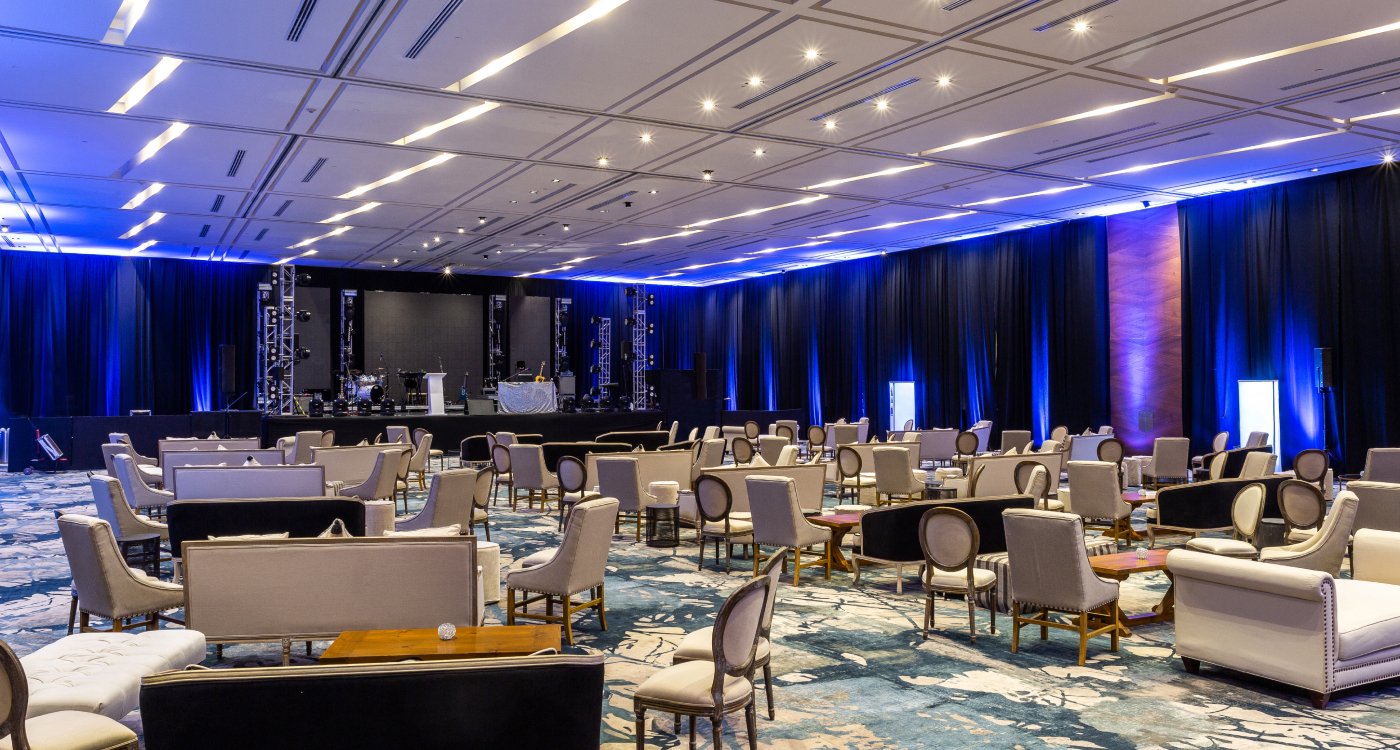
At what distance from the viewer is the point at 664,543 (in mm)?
9594

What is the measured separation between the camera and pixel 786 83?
8.56m

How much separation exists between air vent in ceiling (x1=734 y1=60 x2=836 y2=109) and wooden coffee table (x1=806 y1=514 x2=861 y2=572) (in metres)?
3.69

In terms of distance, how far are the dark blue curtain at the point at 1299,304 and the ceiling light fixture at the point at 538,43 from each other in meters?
11.4

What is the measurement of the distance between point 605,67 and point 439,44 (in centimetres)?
134

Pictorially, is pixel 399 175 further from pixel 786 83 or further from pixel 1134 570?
pixel 1134 570

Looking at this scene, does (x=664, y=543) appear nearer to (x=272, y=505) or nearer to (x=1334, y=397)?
(x=272, y=505)

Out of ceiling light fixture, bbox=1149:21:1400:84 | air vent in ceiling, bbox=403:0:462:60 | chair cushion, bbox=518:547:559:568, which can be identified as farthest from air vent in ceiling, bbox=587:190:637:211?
chair cushion, bbox=518:547:559:568

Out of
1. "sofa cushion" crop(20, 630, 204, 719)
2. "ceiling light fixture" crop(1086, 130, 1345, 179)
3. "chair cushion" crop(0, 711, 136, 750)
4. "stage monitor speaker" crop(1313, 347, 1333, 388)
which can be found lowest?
"chair cushion" crop(0, 711, 136, 750)

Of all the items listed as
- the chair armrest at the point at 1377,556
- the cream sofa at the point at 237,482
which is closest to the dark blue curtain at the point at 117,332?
the cream sofa at the point at 237,482

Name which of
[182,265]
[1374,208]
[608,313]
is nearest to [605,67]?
[1374,208]

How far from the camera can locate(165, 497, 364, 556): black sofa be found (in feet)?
21.2

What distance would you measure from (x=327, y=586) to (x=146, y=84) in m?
5.77

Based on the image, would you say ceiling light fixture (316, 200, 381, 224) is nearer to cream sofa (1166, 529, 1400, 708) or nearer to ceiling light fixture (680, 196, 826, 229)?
ceiling light fixture (680, 196, 826, 229)

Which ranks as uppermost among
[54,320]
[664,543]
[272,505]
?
[54,320]
